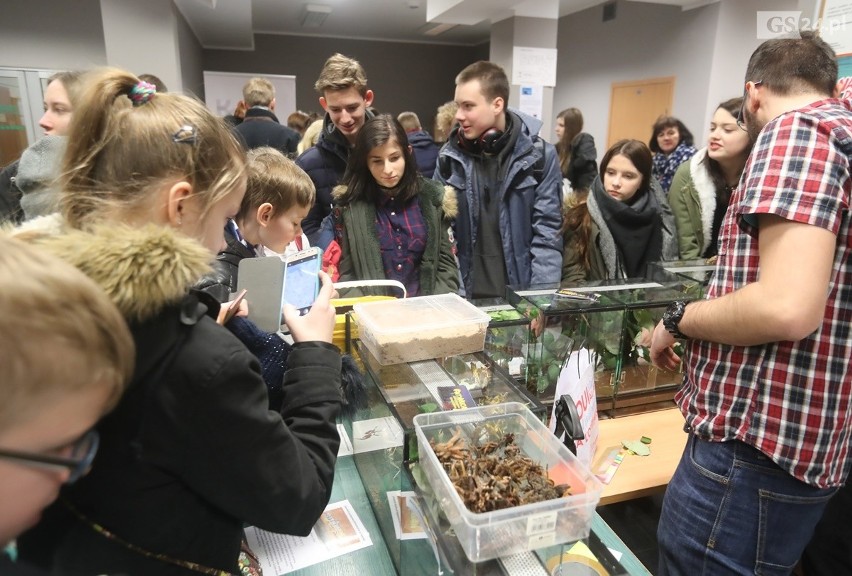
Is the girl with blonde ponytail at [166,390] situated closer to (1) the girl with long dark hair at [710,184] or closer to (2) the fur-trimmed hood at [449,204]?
(2) the fur-trimmed hood at [449,204]

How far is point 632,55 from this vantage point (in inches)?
277

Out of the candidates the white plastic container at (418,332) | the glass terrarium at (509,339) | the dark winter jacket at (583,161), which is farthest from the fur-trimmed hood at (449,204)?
the dark winter jacket at (583,161)

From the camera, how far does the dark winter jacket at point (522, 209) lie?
2.40 m

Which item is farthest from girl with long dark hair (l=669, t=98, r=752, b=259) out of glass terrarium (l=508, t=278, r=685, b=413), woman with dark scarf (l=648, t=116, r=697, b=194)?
woman with dark scarf (l=648, t=116, r=697, b=194)

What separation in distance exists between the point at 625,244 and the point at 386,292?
1.13 m

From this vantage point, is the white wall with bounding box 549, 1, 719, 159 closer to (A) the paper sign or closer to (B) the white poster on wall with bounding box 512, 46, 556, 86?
(B) the white poster on wall with bounding box 512, 46, 556, 86

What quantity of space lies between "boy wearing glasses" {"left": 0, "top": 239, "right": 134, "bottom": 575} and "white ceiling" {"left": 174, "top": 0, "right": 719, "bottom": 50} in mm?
5538

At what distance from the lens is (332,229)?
2.19m

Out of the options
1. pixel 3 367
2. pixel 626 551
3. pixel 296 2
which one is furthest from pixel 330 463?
pixel 296 2

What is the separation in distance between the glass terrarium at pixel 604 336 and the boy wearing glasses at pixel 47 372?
122 cm

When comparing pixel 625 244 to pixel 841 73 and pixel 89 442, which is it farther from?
pixel 89 442

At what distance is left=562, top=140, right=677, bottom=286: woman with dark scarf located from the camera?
94.2 inches

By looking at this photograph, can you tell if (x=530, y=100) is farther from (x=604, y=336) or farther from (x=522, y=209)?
(x=604, y=336)

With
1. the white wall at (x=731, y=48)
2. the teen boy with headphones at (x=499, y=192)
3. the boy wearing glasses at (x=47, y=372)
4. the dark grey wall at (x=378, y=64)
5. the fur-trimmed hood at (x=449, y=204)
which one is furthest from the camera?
the dark grey wall at (x=378, y=64)
